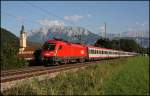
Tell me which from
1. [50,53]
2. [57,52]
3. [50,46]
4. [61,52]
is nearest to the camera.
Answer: [50,53]

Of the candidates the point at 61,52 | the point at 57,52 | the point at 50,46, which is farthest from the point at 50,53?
the point at 61,52

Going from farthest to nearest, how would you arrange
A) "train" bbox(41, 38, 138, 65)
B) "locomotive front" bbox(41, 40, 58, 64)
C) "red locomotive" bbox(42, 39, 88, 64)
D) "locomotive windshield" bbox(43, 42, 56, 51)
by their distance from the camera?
1. "locomotive windshield" bbox(43, 42, 56, 51)
2. "train" bbox(41, 38, 138, 65)
3. "red locomotive" bbox(42, 39, 88, 64)
4. "locomotive front" bbox(41, 40, 58, 64)

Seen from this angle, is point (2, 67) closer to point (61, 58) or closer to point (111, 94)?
point (61, 58)

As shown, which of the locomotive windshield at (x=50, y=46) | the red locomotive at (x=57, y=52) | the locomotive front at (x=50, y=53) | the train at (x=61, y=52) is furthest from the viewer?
the locomotive windshield at (x=50, y=46)

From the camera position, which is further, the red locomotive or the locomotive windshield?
the locomotive windshield

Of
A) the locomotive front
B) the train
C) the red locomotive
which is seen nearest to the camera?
the locomotive front

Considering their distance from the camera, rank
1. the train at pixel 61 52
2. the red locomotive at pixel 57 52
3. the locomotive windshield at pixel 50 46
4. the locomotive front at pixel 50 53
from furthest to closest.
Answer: the locomotive windshield at pixel 50 46 → the train at pixel 61 52 → the red locomotive at pixel 57 52 → the locomotive front at pixel 50 53

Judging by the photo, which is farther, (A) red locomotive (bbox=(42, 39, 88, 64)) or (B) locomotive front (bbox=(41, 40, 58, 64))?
(A) red locomotive (bbox=(42, 39, 88, 64))

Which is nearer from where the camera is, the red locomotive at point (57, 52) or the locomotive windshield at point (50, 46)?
the red locomotive at point (57, 52)

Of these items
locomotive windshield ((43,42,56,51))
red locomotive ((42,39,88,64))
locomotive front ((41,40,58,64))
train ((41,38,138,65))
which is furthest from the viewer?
locomotive windshield ((43,42,56,51))

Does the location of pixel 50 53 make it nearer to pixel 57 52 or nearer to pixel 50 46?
pixel 57 52

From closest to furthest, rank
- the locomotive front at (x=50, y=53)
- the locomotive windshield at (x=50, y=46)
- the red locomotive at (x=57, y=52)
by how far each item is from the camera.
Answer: the locomotive front at (x=50, y=53)
the red locomotive at (x=57, y=52)
the locomotive windshield at (x=50, y=46)

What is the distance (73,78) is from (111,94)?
2609mm

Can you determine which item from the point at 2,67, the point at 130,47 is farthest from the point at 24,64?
the point at 130,47
